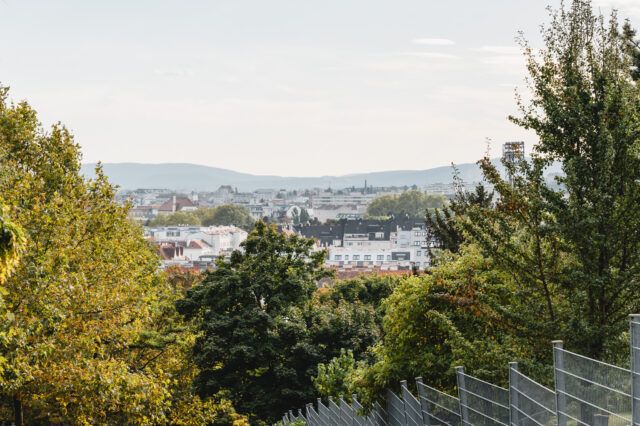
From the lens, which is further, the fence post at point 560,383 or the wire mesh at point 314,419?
the wire mesh at point 314,419

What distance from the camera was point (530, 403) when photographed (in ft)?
28.0

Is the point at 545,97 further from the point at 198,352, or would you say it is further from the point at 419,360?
the point at 198,352

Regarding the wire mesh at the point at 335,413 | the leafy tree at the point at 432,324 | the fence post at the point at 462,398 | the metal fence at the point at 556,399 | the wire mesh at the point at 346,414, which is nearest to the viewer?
the metal fence at the point at 556,399

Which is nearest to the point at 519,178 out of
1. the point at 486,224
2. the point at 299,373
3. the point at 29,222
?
the point at 486,224

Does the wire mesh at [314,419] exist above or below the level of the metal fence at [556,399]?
below

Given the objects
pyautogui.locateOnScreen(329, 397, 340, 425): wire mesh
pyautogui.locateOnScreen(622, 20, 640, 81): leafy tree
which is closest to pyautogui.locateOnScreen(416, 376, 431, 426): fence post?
pyautogui.locateOnScreen(329, 397, 340, 425): wire mesh

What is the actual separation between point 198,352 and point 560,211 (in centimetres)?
2058

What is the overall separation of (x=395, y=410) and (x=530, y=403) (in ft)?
21.9

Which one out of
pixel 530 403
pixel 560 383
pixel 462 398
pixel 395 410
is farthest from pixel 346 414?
pixel 560 383

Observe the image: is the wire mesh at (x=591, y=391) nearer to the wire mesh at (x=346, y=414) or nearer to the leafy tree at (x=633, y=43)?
the wire mesh at (x=346, y=414)

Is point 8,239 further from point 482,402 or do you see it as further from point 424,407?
point 424,407

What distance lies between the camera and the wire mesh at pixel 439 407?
10867mm

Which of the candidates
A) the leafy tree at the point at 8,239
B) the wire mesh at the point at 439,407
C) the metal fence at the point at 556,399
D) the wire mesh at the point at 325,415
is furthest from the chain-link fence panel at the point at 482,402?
the wire mesh at the point at 325,415

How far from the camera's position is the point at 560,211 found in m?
12.3
